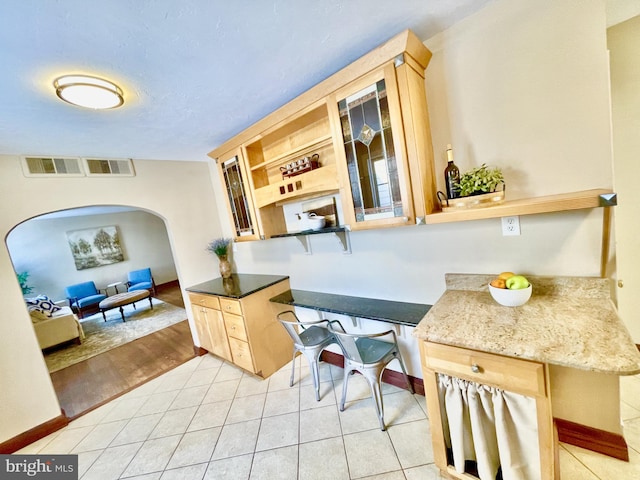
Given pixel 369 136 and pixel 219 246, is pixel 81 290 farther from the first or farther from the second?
pixel 369 136

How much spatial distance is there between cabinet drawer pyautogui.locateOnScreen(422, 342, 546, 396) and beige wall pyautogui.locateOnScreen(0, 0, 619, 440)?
582mm

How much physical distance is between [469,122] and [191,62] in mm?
1545

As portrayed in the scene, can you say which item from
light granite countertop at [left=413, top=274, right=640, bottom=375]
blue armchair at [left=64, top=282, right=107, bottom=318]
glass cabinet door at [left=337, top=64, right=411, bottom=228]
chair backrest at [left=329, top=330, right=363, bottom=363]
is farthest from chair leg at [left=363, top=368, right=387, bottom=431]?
blue armchair at [left=64, top=282, right=107, bottom=318]

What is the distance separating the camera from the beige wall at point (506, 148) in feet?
3.72

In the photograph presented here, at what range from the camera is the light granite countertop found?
87 centimetres

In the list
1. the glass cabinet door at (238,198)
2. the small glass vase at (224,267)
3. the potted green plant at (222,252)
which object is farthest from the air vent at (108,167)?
the small glass vase at (224,267)

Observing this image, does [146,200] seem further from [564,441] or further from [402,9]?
[564,441]

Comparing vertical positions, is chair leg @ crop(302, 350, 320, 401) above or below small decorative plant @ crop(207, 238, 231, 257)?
below

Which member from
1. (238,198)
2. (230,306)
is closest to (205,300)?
(230,306)

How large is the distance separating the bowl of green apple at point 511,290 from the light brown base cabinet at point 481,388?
1.16 feet

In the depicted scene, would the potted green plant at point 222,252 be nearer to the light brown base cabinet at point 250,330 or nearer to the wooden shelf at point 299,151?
the light brown base cabinet at point 250,330

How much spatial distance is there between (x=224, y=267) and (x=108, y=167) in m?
1.57

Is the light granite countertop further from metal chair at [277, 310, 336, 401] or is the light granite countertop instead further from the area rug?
the area rug

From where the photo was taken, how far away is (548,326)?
1.07m
